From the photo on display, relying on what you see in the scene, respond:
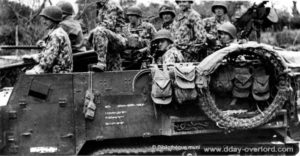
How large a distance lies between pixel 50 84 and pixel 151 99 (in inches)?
52.4

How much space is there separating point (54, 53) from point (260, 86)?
2.80 metres

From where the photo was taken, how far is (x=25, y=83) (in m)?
5.94

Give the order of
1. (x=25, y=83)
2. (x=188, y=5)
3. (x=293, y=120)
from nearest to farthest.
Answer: (x=25, y=83)
(x=293, y=120)
(x=188, y=5)

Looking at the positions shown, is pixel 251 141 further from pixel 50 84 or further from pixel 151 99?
pixel 50 84

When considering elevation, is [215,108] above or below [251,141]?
above

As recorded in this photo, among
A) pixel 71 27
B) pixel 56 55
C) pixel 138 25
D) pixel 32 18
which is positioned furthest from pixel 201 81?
pixel 32 18

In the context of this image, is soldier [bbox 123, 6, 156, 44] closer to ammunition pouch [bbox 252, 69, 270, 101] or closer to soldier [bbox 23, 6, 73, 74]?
soldier [bbox 23, 6, 73, 74]

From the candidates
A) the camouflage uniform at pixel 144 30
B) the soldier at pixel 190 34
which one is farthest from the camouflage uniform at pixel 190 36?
the camouflage uniform at pixel 144 30

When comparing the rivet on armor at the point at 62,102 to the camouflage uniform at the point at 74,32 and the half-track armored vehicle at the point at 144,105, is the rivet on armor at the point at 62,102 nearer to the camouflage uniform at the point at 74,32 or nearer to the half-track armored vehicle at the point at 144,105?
the half-track armored vehicle at the point at 144,105

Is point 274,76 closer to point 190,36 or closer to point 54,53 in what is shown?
point 190,36

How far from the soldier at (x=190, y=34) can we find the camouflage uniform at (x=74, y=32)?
4.96ft

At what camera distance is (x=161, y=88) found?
579 centimetres

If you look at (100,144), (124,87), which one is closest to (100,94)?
(124,87)

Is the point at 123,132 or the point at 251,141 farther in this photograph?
the point at 251,141
